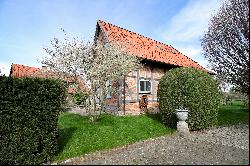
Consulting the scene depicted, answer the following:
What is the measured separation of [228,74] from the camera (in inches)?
760

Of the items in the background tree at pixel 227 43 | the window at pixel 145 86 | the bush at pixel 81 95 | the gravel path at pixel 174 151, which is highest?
the background tree at pixel 227 43

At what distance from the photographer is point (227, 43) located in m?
16.8

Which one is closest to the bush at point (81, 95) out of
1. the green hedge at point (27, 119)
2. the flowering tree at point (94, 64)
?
the flowering tree at point (94, 64)

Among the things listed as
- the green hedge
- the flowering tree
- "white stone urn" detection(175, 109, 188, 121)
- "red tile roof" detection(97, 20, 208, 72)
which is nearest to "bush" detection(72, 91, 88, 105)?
the flowering tree

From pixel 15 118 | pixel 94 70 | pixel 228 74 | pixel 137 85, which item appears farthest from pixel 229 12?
pixel 15 118

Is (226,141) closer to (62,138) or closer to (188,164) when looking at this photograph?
(188,164)

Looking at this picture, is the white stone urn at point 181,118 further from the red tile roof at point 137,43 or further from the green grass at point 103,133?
the red tile roof at point 137,43

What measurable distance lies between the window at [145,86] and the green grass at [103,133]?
191 inches

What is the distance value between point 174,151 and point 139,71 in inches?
426

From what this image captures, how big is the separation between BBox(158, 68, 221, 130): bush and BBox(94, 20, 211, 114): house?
4.79 meters

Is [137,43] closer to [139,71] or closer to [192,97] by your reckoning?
[139,71]

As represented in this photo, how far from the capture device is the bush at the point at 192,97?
12.9 metres

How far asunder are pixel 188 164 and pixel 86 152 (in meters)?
4.75

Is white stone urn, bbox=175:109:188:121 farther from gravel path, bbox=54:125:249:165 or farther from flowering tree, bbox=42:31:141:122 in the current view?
flowering tree, bbox=42:31:141:122
